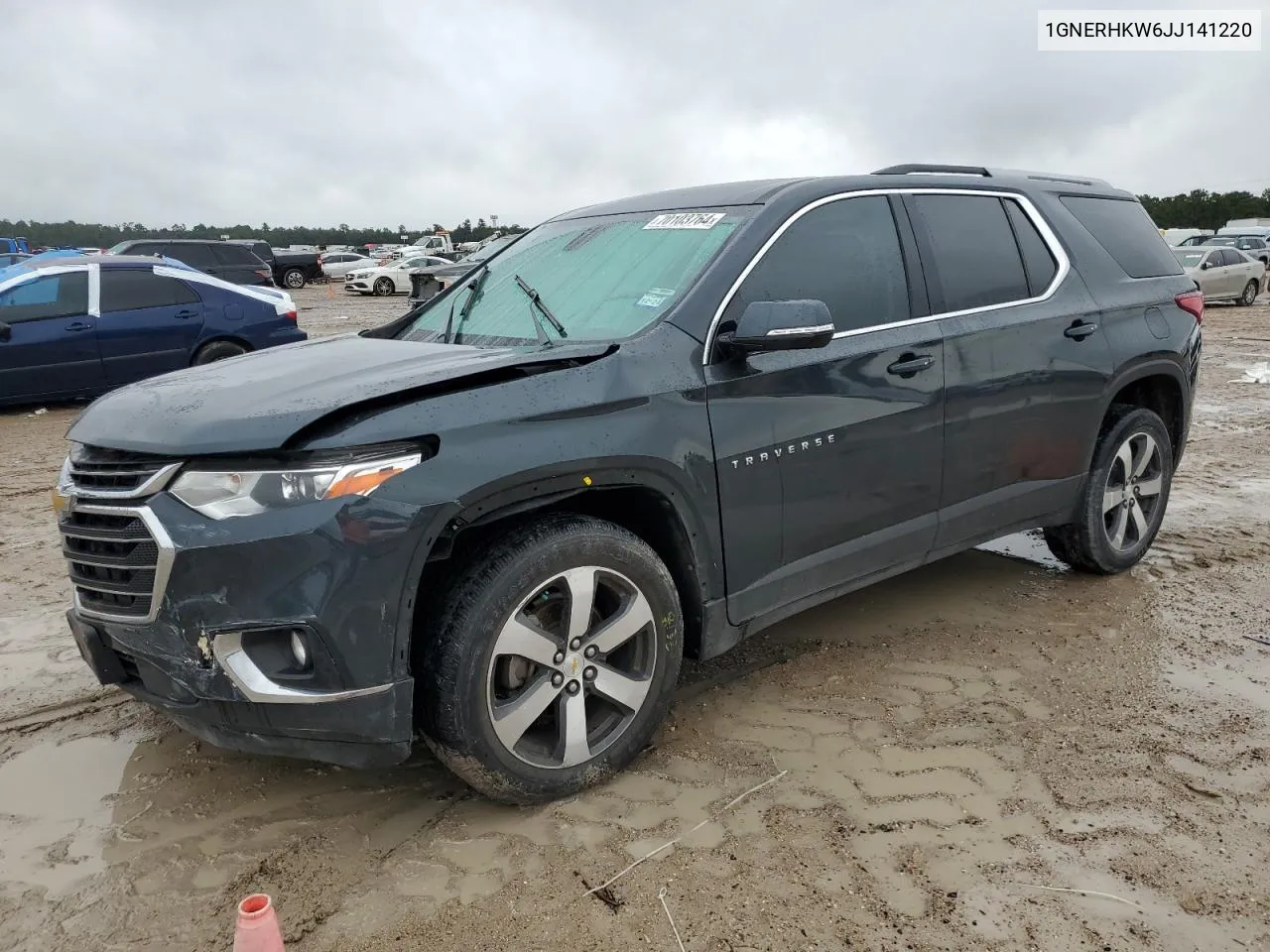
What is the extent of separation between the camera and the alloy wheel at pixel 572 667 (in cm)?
268

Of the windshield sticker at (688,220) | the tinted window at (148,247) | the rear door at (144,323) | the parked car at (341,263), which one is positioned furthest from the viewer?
the parked car at (341,263)

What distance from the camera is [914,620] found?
427cm

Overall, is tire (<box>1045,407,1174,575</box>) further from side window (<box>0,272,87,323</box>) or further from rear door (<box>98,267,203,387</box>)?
side window (<box>0,272,87,323</box>)

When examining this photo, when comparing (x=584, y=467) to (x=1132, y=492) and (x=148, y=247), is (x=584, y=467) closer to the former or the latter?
(x=1132, y=492)

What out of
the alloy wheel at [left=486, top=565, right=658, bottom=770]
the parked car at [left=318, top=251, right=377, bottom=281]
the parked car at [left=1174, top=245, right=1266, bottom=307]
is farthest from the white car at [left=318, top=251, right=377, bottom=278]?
→ the alloy wheel at [left=486, top=565, right=658, bottom=770]

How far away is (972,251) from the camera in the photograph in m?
3.88

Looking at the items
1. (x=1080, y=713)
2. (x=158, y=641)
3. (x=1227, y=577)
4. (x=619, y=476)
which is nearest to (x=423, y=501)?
(x=619, y=476)

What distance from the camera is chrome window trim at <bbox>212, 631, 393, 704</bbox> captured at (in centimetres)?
241

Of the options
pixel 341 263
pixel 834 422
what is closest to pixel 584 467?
pixel 834 422

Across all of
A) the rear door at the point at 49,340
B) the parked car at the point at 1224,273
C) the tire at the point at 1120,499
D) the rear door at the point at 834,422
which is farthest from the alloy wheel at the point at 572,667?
the parked car at the point at 1224,273

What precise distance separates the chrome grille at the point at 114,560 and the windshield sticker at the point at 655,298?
1.59 metres

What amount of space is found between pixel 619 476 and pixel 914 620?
6.78 ft

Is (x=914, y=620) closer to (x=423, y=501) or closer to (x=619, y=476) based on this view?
(x=619, y=476)

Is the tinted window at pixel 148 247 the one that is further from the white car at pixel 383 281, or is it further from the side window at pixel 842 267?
the side window at pixel 842 267
